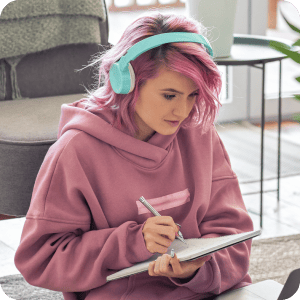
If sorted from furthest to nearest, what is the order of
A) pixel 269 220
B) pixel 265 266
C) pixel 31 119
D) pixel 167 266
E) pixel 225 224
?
pixel 269 220 < pixel 265 266 < pixel 31 119 < pixel 225 224 < pixel 167 266

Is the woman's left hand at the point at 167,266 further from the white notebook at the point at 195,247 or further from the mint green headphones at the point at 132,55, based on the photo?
the mint green headphones at the point at 132,55

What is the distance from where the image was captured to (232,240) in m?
0.80

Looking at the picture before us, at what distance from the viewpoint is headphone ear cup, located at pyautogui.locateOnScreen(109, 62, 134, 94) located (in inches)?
36.0

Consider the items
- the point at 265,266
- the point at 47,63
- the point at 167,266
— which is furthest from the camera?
the point at 47,63

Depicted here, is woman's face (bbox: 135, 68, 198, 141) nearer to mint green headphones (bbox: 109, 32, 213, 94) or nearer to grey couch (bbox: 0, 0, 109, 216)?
mint green headphones (bbox: 109, 32, 213, 94)

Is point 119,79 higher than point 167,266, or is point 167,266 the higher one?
point 119,79

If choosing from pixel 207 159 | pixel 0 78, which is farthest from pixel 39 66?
pixel 207 159

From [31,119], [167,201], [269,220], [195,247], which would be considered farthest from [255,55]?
[195,247]

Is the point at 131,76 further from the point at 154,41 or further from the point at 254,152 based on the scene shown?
the point at 254,152

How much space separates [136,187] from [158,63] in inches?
9.7

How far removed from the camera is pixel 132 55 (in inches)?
35.5

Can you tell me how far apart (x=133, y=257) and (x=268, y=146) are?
6.22ft

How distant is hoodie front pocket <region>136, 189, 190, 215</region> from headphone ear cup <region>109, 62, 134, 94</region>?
0.23m

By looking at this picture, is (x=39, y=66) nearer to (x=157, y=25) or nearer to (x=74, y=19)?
(x=74, y=19)
